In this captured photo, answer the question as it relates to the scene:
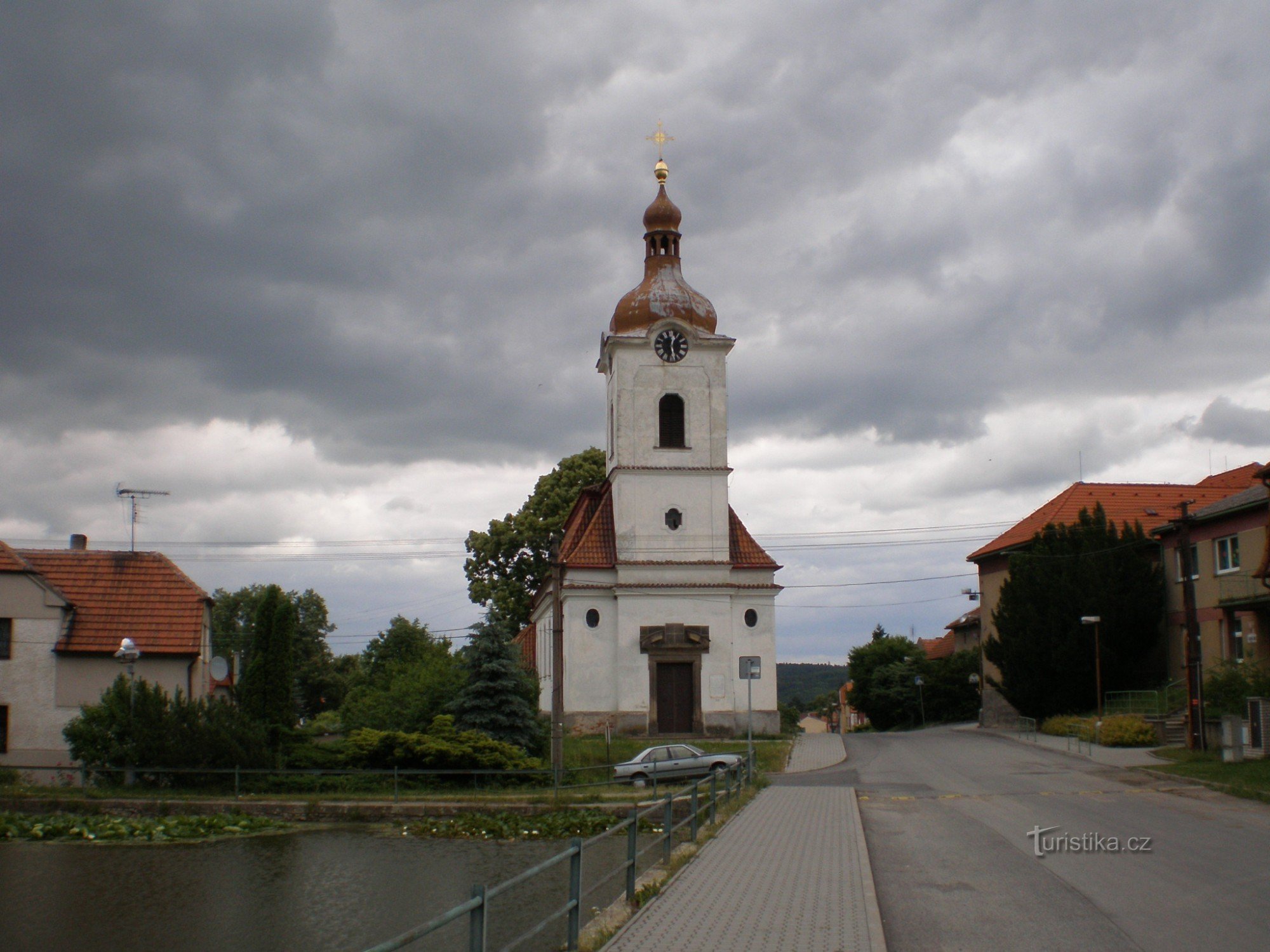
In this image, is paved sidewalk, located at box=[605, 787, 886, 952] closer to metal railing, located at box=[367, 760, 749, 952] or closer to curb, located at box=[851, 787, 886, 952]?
curb, located at box=[851, 787, 886, 952]

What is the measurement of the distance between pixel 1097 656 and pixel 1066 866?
82.8ft

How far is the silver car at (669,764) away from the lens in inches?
1070

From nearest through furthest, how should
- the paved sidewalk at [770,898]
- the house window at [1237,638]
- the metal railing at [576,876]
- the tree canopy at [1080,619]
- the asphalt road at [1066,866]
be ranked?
the metal railing at [576,876], the paved sidewalk at [770,898], the asphalt road at [1066,866], the house window at [1237,638], the tree canopy at [1080,619]

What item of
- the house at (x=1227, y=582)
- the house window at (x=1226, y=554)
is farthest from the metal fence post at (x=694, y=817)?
the house window at (x=1226, y=554)

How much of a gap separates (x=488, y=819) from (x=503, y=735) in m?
8.81

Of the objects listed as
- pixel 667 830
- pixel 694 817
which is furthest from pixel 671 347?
pixel 667 830

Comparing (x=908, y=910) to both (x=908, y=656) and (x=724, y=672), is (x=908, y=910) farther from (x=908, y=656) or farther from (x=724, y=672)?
(x=908, y=656)

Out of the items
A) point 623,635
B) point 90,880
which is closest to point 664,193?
point 623,635

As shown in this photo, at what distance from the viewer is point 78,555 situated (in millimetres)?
33531

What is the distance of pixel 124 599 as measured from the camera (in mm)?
32656

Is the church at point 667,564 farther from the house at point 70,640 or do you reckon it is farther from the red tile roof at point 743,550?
the house at point 70,640

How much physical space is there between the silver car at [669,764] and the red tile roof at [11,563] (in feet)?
55.6

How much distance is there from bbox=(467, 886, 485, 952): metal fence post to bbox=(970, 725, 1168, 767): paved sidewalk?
2396 cm

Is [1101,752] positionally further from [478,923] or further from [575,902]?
[478,923]
